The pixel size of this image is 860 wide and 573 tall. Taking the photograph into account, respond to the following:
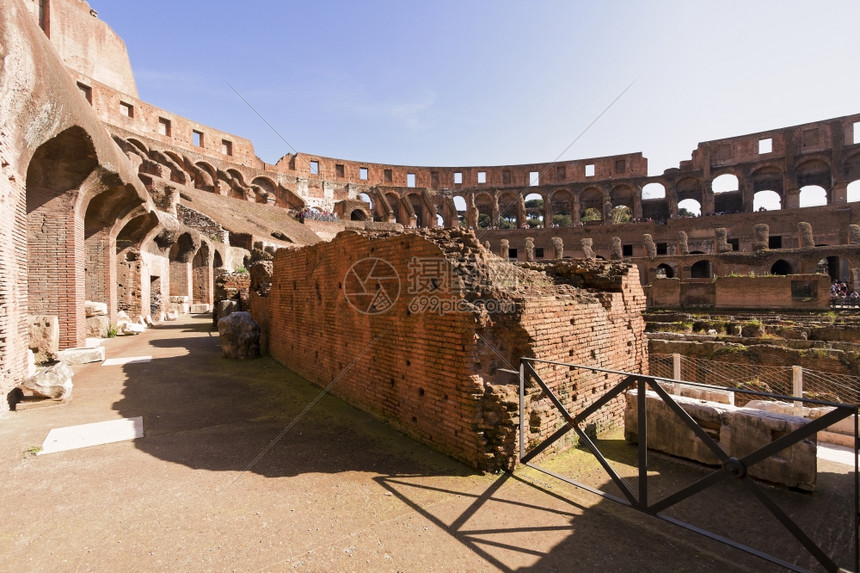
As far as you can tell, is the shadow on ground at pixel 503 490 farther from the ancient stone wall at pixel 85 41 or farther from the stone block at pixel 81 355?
the ancient stone wall at pixel 85 41

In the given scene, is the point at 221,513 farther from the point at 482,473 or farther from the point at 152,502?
the point at 482,473

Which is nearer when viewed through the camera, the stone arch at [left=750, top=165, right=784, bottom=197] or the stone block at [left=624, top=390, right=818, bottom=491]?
the stone block at [left=624, top=390, right=818, bottom=491]

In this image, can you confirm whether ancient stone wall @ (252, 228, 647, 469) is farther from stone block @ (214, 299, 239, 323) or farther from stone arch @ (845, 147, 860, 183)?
stone arch @ (845, 147, 860, 183)

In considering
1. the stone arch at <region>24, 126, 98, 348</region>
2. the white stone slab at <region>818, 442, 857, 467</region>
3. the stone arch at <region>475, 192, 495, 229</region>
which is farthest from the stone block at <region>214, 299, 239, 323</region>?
the stone arch at <region>475, 192, 495, 229</region>

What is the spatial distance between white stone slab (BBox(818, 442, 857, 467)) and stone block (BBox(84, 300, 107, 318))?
15.8m

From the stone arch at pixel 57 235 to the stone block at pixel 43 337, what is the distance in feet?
4.61

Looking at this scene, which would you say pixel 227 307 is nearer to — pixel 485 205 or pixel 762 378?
pixel 762 378

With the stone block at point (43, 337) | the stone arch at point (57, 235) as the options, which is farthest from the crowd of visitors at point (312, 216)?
the stone block at point (43, 337)

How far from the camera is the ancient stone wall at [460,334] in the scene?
14.0 ft

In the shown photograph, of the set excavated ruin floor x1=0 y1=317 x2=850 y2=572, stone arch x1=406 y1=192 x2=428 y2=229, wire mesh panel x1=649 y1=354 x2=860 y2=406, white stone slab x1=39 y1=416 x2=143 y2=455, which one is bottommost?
wire mesh panel x1=649 y1=354 x2=860 y2=406

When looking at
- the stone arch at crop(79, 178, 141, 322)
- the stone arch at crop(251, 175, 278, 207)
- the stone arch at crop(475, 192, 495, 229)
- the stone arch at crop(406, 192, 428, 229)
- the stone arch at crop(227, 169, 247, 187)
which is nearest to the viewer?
the stone arch at crop(79, 178, 141, 322)

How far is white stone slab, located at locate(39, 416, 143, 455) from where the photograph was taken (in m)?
4.69

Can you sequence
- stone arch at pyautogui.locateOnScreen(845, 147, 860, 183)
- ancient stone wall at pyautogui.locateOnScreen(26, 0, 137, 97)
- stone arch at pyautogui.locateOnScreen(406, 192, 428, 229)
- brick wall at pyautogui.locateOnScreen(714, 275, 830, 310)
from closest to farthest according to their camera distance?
brick wall at pyautogui.locateOnScreen(714, 275, 830, 310) < stone arch at pyautogui.locateOnScreen(845, 147, 860, 183) < ancient stone wall at pyautogui.locateOnScreen(26, 0, 137, 97) < stone arch at pyautogui.locateOnScreen(406, 192, 428, 229)

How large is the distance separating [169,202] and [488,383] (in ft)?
77.5
